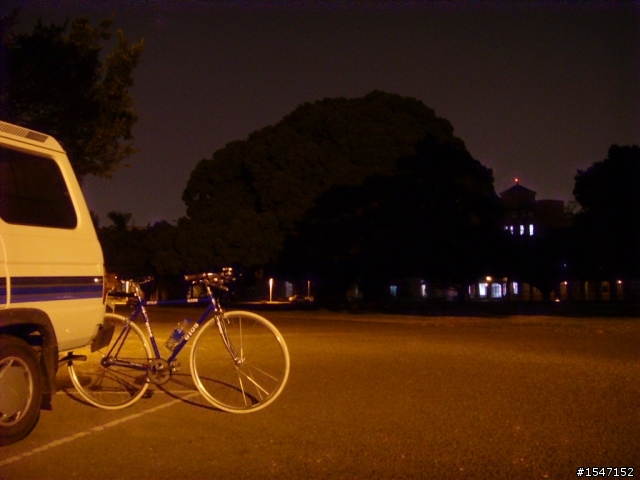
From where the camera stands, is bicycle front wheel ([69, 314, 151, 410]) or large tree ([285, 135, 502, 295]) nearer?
bicycle front wheel ([69, 314, 151, 410])

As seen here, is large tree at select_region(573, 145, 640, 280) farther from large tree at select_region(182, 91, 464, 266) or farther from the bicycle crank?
the bicycle crank

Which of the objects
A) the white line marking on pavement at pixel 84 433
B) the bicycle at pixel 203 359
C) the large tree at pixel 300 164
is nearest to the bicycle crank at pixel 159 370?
the bicycle at pixel 203 359

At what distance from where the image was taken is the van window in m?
6.52

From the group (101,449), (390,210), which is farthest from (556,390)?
(390,210)

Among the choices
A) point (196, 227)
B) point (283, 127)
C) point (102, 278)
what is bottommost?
point (102, 278)

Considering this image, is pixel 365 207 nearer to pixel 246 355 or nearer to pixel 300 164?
pixel 300 164

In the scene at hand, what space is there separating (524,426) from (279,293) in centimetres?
6051

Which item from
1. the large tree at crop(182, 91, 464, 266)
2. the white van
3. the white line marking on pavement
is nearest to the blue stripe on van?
the white van

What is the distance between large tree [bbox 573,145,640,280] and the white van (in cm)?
4102

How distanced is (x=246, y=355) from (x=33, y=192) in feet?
9.04

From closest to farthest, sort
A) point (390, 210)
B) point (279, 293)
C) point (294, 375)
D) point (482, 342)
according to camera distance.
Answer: point (294, 375), point (482, 342), point (390, 210), point (279, 293)

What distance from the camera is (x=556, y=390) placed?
970cm

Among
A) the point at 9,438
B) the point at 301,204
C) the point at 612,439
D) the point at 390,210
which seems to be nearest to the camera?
the point at 9,438

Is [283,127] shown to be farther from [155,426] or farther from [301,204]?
[155,426]
